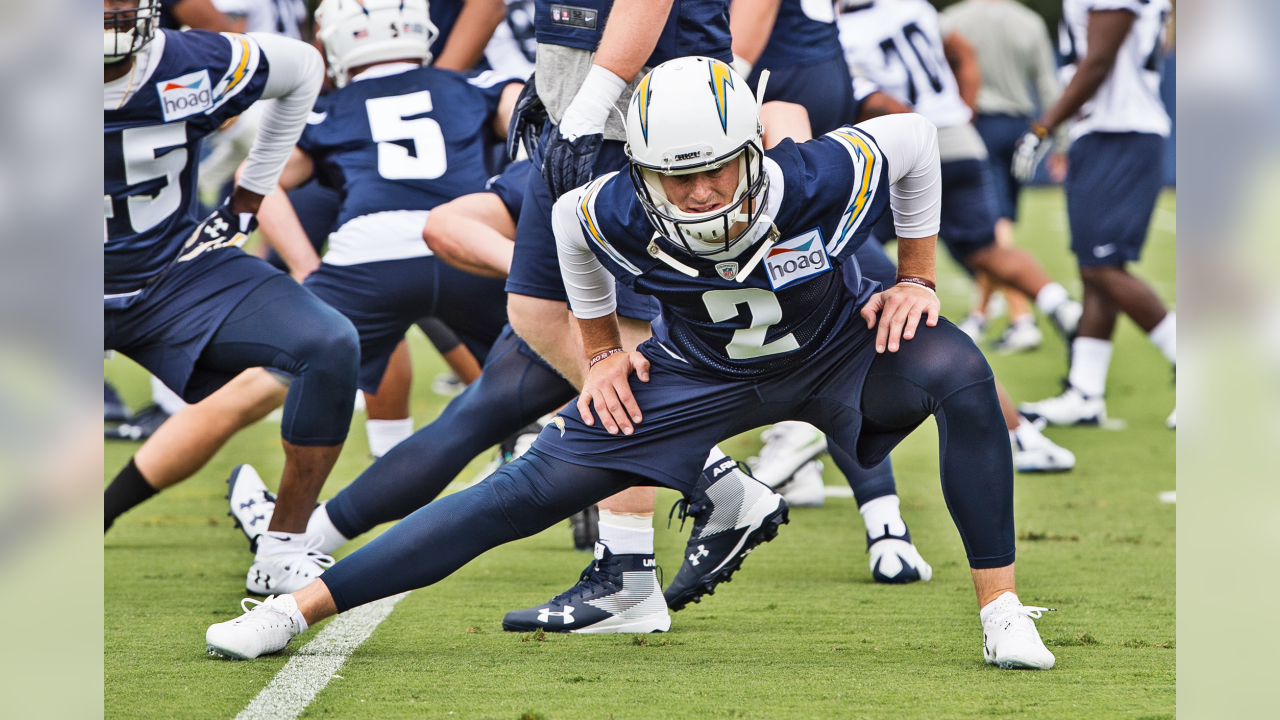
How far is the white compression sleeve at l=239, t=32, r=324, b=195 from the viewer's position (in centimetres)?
382

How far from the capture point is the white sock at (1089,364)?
6.43 m

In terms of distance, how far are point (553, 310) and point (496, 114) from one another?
1.53 metres

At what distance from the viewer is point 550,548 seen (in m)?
4.43

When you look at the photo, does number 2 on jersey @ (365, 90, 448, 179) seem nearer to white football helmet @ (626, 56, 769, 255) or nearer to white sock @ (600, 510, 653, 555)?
white sock @ (600, 510, 653, 555)

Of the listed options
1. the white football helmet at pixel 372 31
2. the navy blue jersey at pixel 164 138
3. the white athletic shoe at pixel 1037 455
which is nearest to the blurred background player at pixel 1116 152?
Answer: the white athletic shoe at pixel 1037 455

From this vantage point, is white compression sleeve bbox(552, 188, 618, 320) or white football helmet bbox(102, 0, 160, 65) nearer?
white compression sleeve bbox(552, 188, 618, 320)

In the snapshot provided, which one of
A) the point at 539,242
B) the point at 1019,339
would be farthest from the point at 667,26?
the point at 1019,339

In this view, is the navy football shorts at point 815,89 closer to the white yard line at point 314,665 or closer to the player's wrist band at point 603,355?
the player's wrist band at point 603,355

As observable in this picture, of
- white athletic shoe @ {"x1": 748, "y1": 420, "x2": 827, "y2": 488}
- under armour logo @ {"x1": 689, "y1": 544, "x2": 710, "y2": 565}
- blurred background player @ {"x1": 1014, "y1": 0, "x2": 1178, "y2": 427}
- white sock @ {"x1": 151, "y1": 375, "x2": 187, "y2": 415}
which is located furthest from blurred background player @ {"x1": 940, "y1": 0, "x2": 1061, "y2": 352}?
under armour logo @ {"x1": 689, "y1": 544, "x2": 710, "y2": 565}

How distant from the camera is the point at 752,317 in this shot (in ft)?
9.20

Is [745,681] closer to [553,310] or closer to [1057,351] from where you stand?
[553,310]

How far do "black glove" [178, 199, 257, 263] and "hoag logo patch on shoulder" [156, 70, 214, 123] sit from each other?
0.38 meters
